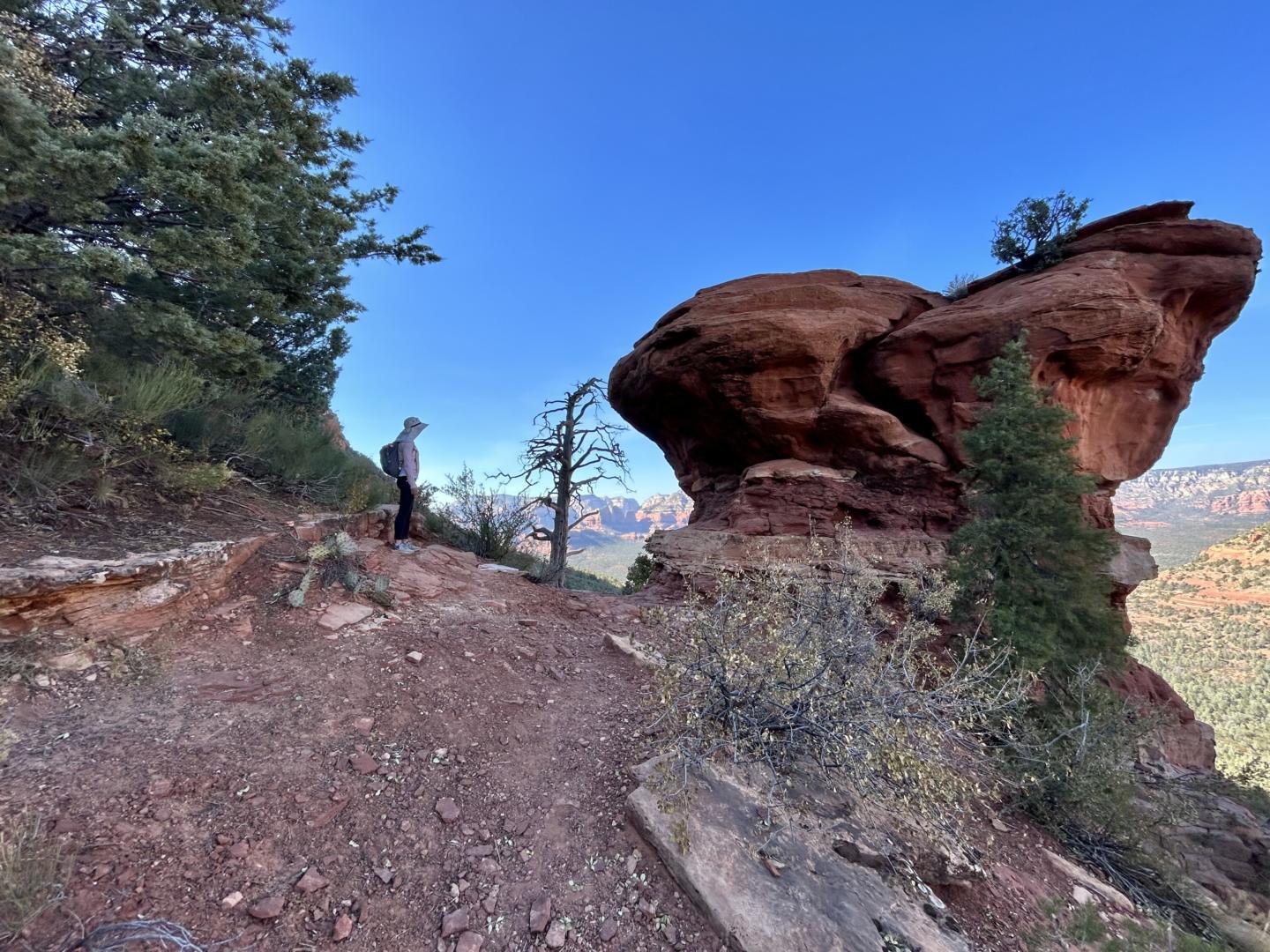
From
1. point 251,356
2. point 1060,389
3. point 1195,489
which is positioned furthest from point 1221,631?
point 1195,489

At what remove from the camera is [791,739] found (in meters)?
3.16

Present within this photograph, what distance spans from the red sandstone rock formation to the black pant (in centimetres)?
489

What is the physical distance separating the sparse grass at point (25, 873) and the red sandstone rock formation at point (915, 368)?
26.4ft

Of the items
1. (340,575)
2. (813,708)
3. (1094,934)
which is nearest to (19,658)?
(340,575)

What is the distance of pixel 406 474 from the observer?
7.65m

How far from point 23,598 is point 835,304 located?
37.6 ft

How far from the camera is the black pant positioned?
7.73m

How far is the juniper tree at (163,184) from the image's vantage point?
15.6 feet

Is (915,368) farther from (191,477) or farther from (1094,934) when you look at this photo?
(191,477)

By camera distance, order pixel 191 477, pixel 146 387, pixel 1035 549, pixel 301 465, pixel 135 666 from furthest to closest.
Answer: pixel 301 465
pixel 1035 549
pixel 191 477
pixel 146 387
pixel 135 666

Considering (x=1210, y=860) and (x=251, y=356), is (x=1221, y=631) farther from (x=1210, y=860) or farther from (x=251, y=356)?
(x=251, y=356)

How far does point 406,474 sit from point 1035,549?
31.3ft

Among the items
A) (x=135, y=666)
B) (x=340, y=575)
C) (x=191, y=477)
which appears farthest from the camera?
(x=340, y=575)

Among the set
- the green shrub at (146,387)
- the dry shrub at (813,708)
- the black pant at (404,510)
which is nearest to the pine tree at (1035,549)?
the dry shrub at (813,708)
